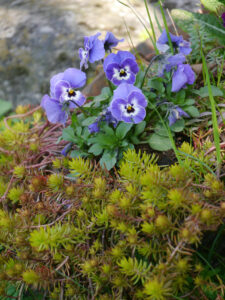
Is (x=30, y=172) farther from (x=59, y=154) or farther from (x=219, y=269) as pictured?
(x=219, y=269)

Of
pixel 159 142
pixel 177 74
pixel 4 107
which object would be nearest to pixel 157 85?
pixel 177 74

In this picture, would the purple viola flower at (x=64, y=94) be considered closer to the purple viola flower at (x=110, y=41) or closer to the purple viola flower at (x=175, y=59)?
the purple viola flower at (x=110, y=41)

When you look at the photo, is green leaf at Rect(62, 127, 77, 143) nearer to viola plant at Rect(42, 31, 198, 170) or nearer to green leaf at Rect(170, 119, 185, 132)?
viola plant at Rect(42, 31, 198, 170)

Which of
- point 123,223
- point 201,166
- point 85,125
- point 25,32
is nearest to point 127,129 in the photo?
point 85,125

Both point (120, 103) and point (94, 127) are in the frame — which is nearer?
point (120, 103)

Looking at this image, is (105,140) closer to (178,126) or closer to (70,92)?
(70,92)

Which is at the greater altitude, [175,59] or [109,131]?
[175,59]
